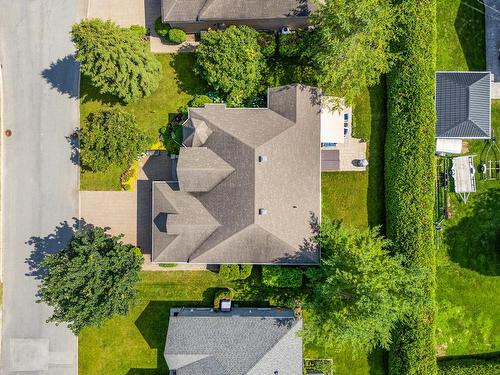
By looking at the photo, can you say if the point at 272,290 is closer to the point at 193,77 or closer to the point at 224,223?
the point at 224,223

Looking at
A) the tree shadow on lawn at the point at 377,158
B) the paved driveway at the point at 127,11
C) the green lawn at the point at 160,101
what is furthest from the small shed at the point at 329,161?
the paved driveway at the point at 127,11

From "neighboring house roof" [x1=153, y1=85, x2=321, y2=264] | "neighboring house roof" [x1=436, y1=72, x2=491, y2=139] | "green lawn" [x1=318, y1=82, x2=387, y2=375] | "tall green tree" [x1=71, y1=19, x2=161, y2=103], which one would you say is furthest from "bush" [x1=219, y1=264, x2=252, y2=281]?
"neighboring house roof" [x1=436, y1=72, x2=491, y2=139]

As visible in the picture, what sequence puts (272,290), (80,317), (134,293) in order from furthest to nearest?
(272,290) < (134,293) < (80,317)

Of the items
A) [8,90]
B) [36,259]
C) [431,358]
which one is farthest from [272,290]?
[8,90]

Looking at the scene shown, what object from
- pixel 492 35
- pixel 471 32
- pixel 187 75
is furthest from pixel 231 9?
pixel 492 35

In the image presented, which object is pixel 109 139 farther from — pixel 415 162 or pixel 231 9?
pixel 415 162

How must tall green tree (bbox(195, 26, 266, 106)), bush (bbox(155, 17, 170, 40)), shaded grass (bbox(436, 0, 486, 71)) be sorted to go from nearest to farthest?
tall green tree (bbox(195, 26, 266, 106))
bush (bbox(155, 17, 170, 40))
shaded grass (bbox(436, 0, 486, 71))

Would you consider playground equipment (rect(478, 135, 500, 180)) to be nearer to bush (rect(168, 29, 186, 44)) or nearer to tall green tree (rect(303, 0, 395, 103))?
tall green tree (rect(303, 0, 395, 103))
